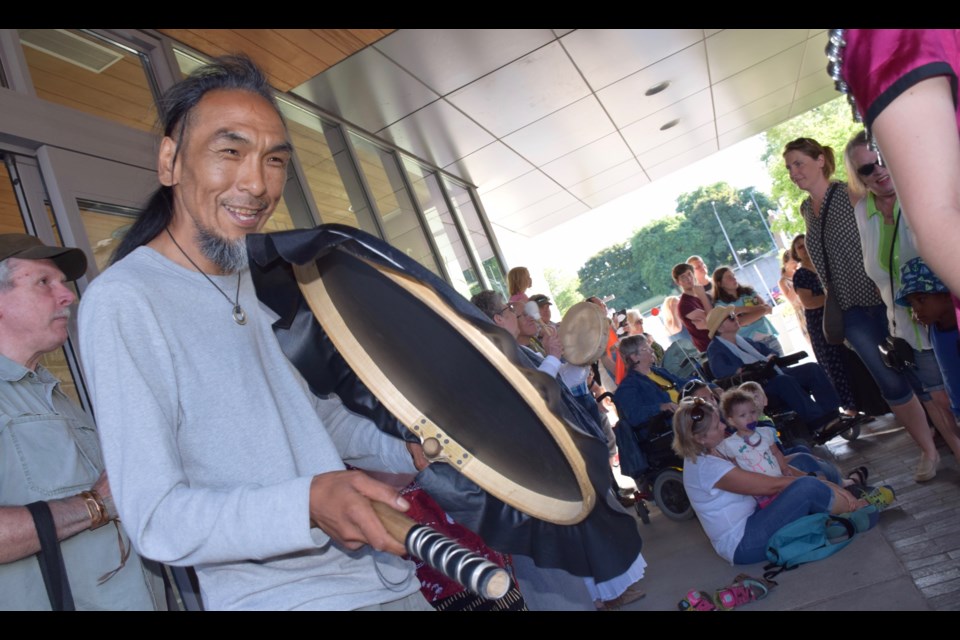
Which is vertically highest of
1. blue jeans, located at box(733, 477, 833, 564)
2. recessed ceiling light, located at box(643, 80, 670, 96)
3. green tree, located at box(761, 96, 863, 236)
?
green tree, located at box(761, 96, 863, 236)

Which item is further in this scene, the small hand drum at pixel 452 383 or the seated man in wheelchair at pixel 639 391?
the seated man in wheelchair at pixel 639 391

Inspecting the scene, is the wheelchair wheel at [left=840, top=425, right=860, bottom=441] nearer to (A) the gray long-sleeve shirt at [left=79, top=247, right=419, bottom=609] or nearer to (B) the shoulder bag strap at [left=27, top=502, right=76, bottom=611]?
(A) the gray long-sleeve shirt at [left=79, top=247, right=419, bottom=609]

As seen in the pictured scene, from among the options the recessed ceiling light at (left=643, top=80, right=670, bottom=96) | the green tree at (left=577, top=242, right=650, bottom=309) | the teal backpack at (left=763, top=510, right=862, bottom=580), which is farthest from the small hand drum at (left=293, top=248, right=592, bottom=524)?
the green tree at (left=577, top=242, right=650, bottom=309)

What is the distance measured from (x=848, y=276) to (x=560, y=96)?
14.1ft

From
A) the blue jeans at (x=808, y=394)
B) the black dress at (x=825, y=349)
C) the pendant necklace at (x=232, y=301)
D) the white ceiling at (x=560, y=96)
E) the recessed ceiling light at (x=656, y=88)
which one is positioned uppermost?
the white ceiling at (x=560, y=96)

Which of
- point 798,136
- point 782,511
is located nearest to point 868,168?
point 782,511

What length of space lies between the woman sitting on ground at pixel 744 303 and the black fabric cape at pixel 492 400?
6.58 m

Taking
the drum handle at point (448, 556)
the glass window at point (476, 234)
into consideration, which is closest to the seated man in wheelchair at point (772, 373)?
the glass window at point (476, 234)

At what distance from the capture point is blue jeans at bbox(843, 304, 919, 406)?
441 centimetres

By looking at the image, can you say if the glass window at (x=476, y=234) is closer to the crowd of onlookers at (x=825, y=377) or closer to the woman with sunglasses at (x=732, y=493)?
the crowd of onlookers at (x=825, y=377)

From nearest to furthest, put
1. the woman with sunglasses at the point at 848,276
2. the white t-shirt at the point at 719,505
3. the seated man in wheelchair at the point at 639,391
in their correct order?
the white t-shirt at the point at 719,505 < the woman with sunglasses at the point at 848,276 < the seated man in wheelchair at the point at 639,391

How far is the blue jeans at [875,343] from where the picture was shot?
4.41 metres

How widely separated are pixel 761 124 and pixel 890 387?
9560 millimetres

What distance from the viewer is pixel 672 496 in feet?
18.9
